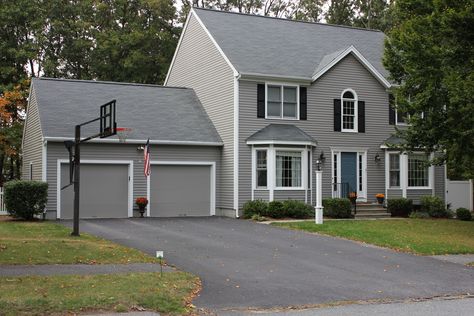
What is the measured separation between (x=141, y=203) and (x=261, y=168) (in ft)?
16.8

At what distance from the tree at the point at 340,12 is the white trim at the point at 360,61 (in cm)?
2068

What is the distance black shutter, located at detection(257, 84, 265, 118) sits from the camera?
2489 cm

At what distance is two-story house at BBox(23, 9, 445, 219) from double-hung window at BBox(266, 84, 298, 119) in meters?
0.04

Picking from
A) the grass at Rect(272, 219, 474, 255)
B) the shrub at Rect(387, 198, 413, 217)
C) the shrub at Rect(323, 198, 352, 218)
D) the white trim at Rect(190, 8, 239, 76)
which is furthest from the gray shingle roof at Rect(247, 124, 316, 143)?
the shrub at Rect(387, 198, 413, 217)

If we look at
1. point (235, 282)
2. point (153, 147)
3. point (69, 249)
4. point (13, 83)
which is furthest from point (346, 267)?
point (13, 83)

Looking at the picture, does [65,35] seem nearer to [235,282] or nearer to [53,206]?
[53,206]

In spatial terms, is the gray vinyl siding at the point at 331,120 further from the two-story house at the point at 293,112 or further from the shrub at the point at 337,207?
Answer: the shrub at the point at 337,207

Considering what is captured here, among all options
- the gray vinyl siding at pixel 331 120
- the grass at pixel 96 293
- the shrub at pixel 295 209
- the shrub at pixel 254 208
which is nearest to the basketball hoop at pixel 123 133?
the gray vinyl siding at pixel 331 120

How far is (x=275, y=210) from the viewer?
77.0 ft

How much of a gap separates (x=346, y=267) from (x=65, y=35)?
103ft

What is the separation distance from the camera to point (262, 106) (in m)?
25.0

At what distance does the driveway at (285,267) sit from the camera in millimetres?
10250

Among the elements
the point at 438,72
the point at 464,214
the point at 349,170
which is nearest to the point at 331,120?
the point at 349,170

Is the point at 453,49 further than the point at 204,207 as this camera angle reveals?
No
